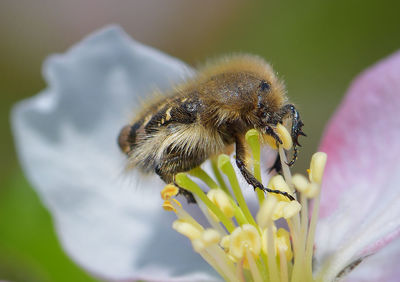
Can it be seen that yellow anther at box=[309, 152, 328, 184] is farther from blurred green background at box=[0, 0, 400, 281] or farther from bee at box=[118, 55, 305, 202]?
blurred green background at box=[0, 0, 400, 281]

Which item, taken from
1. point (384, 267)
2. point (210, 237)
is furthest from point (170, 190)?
point (384, 267)

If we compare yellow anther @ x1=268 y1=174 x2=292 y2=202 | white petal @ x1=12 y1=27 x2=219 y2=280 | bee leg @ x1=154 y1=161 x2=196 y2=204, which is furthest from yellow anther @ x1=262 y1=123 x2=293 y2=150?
white petal @ x1=12 y1=27 x2=219 y2=280

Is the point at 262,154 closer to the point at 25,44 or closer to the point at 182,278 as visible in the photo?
the point at 182,278

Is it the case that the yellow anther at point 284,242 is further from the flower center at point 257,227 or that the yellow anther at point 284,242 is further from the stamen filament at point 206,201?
the stamen filament at point 206,201

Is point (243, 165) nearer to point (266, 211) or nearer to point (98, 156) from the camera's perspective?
point (266, 211)

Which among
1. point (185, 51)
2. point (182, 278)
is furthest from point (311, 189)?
point (185, 51)

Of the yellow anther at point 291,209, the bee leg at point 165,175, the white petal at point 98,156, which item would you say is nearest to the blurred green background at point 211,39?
the white petal at point 98,156

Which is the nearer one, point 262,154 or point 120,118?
point 262,154
